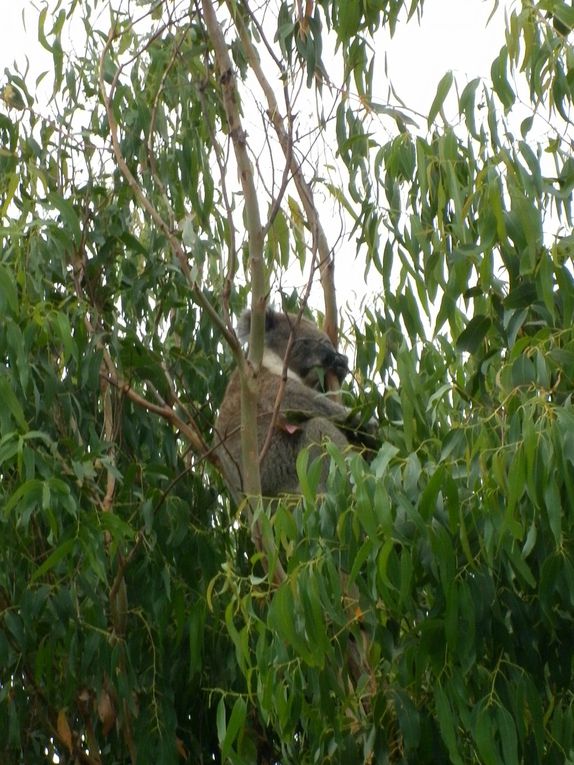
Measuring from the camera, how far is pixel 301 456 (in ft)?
10.9

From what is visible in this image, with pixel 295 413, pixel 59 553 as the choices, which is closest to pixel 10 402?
pixel 59 553

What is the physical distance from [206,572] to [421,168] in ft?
5.23

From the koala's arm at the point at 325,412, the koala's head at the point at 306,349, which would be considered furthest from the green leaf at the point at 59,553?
the koala's head at the point at 306,349

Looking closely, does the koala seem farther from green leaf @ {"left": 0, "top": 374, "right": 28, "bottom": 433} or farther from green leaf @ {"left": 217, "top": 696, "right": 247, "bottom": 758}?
green leaf @ {"left": 217, "top": 696, "right": 247, "bottom": 758}

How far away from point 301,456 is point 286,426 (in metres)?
2.22

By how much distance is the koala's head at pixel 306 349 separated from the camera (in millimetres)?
5684

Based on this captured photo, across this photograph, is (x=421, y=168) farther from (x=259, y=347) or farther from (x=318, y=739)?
(x=318, y=739)

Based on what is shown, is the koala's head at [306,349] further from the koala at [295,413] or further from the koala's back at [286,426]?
the koala's back at [286,426]

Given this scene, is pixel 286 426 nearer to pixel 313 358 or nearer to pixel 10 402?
pixel 313 358

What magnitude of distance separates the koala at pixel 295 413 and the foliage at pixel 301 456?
169mm

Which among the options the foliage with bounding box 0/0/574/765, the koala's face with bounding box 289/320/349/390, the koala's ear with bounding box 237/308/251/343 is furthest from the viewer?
the koala's ear with bounding box 237/308/251/343

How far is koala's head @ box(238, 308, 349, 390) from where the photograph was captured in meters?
5.68

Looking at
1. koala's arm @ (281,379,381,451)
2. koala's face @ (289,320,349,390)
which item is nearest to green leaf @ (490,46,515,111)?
koala's arm @ (281,379,381,451)

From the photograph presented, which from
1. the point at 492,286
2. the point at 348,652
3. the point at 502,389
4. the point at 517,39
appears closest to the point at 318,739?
the point at 348,652
